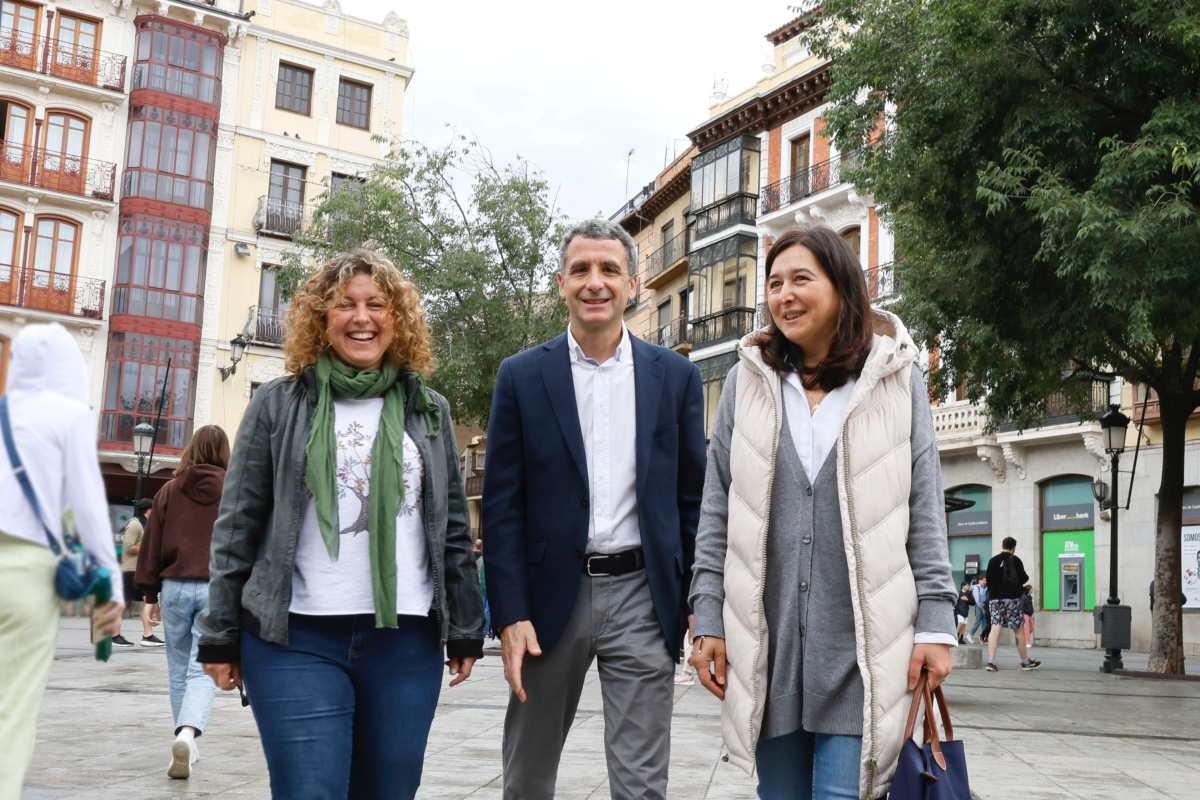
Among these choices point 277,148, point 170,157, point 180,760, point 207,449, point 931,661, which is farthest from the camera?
point 277,148

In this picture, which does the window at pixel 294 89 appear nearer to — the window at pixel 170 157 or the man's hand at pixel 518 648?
the window at pixel 170 157

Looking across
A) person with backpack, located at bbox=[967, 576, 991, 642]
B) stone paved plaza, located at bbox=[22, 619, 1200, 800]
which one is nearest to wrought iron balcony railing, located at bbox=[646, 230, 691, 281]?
person with backpack, located at bbox=[967, 576, 991, 642]

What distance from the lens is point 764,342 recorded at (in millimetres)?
3705

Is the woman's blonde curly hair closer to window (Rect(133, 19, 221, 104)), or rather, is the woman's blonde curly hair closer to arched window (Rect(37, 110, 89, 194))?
arched window (Rect(37, 110, 89, 194))

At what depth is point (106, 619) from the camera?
124 inches

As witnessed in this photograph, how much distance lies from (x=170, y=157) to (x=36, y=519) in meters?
40.1

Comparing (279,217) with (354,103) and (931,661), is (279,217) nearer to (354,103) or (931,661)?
(354,103)

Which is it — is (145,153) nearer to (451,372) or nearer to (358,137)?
(358,137)

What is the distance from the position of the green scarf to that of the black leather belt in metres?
0.62

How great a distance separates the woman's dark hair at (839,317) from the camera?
357 centimetres

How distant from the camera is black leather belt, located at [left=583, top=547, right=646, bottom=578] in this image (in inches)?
156

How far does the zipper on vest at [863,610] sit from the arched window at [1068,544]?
28432mm

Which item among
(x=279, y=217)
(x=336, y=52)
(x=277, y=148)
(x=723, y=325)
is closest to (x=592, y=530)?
(x=723, y=325)

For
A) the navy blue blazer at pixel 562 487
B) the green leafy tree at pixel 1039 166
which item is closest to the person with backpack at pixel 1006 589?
the green leafy tree at pixel 1039 166
